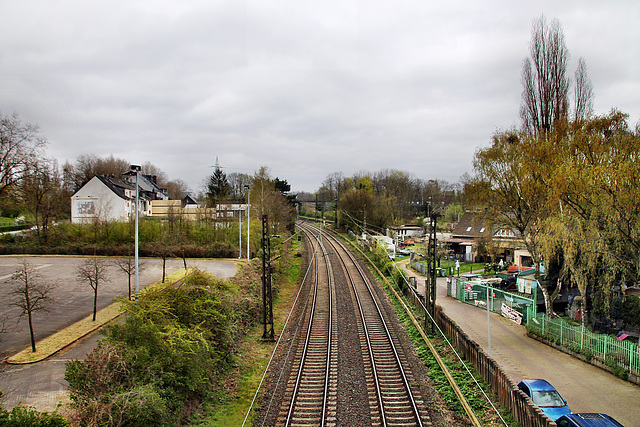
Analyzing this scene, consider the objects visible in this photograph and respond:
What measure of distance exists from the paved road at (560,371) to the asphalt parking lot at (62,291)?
16.2 metres

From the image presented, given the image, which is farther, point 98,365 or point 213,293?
point 213,293

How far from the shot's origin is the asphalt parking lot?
1489 cm

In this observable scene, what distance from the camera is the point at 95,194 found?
47.9 meters

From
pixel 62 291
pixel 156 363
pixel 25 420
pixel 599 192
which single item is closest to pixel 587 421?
pixel 599 192

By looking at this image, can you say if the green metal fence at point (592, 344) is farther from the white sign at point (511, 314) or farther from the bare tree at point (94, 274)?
the bare tree at point (94, 274)

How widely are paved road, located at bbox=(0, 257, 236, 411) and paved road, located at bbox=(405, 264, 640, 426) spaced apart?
1607 centimetres

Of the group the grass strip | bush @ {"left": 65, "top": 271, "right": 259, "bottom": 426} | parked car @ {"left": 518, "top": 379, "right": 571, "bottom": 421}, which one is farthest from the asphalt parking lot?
parked car @ {"left": 518, "top": 379, "right": 571, "bottom": 421}

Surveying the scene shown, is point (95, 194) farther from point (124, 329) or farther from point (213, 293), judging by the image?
point (124, 329)

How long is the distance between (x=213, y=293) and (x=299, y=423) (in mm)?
6237

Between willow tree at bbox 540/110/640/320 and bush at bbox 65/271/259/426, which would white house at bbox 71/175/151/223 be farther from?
willow tree at bbox 540/110/640/320

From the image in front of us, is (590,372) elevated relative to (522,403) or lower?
lower

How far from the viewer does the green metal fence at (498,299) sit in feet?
70.8

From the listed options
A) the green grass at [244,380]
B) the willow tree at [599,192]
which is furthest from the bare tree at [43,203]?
the willow tree at [599,192]

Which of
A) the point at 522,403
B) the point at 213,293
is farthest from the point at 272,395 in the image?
the point at 522,403
